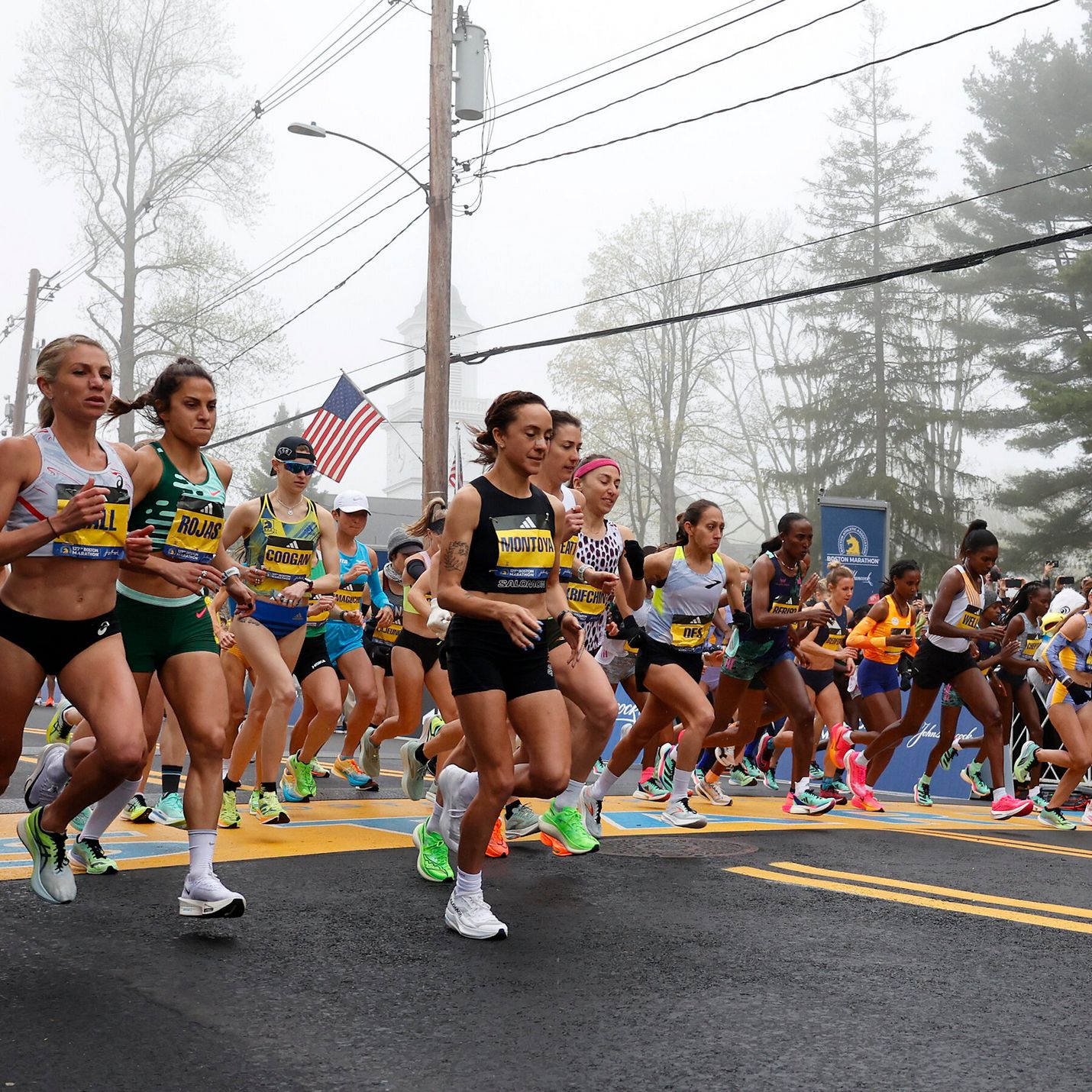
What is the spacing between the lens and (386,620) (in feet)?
37.0

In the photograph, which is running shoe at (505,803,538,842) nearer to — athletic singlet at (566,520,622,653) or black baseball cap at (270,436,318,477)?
athletic singlet at (566,520,622,653)

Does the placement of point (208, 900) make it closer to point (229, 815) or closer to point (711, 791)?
point (229, 815)

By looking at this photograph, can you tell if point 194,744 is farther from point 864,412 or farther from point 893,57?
point 864,412

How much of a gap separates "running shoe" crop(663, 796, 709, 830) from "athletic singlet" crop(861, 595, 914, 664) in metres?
3.70

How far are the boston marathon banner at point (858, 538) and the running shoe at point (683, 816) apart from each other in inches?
453

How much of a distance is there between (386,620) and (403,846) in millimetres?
4086

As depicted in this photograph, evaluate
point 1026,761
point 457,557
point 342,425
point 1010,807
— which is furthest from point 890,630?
point 342,425

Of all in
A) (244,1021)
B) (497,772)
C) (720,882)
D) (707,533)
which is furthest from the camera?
(707,533)

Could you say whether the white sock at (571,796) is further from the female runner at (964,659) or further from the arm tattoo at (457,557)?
the female runner at (964,659)

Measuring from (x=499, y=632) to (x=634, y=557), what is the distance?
260 cm

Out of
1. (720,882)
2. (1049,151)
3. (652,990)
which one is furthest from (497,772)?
(1049,151)

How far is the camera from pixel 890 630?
11.7 metres

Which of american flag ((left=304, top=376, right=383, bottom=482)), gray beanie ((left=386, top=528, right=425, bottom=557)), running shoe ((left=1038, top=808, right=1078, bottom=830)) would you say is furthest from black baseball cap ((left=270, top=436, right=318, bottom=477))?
american flag ((left=304, top=376, right=383, bottom=482))

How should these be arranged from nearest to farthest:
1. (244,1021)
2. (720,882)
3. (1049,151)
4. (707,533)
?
1. (244,1021)
2. (720,882)
3. (707,533)
4. (1049,151)
